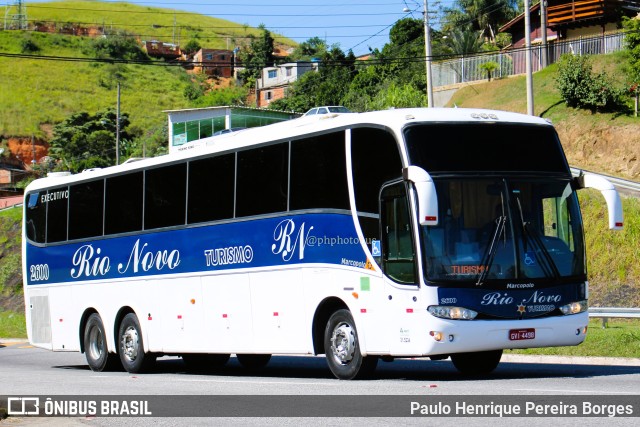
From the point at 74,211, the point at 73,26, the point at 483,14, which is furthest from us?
the point at 73,26

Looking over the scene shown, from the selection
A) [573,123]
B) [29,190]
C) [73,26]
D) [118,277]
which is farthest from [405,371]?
[73,26]

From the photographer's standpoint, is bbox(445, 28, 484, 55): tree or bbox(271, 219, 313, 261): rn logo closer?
bbox(271, 219, 313, 261): rn logo

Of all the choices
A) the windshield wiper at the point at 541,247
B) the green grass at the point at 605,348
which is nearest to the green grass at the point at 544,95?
the green grass at the point at 605,348

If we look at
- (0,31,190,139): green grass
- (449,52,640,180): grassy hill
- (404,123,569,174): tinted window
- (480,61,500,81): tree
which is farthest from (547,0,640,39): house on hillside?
(0,31,190,139): green grass

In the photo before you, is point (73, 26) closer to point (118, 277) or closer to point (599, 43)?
point (599, 43)

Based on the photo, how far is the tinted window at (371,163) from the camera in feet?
48.7

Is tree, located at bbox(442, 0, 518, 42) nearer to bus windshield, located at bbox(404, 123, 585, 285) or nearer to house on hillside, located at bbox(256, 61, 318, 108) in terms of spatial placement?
house on hillside, located at bbox(256, 61, 318, 108)

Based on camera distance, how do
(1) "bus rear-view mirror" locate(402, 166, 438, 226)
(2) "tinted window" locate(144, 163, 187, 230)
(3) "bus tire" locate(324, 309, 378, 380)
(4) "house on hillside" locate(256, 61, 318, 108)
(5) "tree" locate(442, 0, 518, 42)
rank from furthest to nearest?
(4) "house on hillside" locate(256, 61, 318, 108) < (5) "tree" locate(442, 0, 518, 42) < (2) "tinted window" locate(144, 163, 187, 230) < (3) "bus tire" locate(324, 309, 378, 380) < (1) "bus rear-view mirror" locate(402, 166, 438, 226)

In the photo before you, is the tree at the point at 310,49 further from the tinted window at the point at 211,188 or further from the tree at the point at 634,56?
the tinted window at the point at 211,188

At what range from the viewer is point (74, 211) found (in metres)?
23.2

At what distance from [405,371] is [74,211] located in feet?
29.9

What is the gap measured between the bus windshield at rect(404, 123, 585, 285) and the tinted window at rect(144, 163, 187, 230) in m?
6.46

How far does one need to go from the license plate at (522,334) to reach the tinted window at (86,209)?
10881 mm

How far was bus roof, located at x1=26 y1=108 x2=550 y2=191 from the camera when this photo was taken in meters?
15.0
